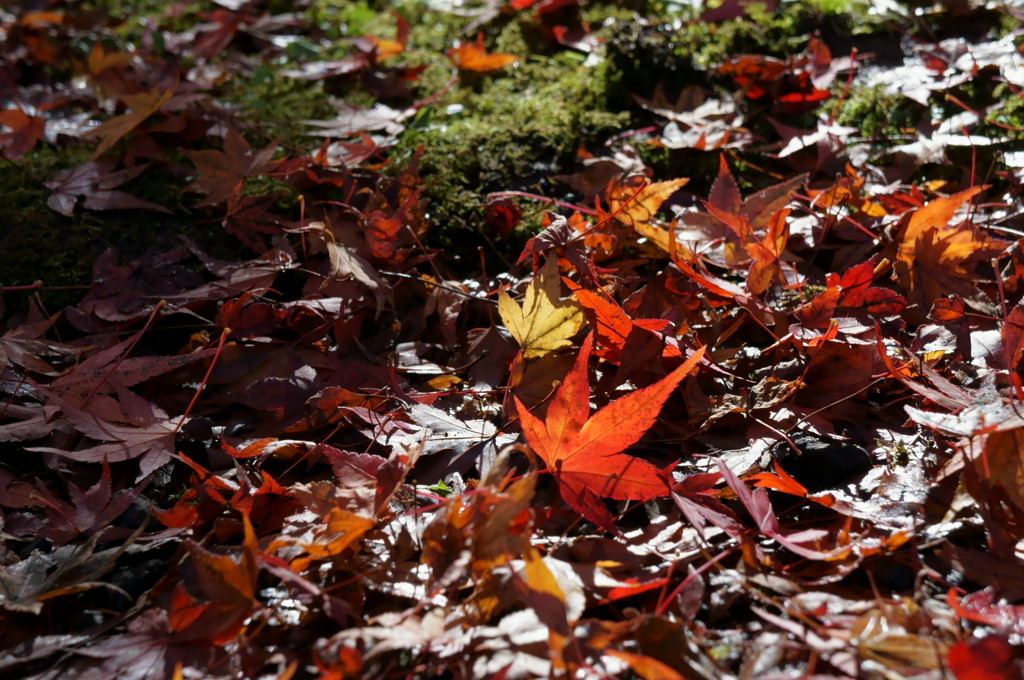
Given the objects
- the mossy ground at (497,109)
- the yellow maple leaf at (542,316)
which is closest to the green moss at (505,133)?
the mossy ground at (497,109)

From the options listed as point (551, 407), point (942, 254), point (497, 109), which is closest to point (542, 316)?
point (551, 407)

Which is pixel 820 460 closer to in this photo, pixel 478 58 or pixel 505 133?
pixel 505 133

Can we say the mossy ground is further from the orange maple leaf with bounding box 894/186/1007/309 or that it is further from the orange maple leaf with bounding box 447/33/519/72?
the orange maple leaf with bounding box 894/186/1007/309

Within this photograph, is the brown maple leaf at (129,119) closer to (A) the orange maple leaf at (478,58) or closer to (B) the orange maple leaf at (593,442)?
(A) the orange maple leaf at (478,58)

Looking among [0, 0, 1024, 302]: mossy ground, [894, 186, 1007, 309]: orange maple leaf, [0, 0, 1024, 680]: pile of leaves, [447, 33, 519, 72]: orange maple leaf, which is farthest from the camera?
[447, 33, 519, 72]: orange maple leaf

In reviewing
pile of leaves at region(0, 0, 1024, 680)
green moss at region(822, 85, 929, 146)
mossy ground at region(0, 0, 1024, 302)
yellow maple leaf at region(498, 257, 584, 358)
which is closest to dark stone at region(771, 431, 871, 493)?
pile of leaves at region(0, 0, 1024, 680)

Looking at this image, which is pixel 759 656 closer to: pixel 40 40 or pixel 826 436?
pixel 826 436

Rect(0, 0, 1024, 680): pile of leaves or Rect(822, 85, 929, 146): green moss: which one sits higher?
Rect(822, 85, 929, 146): green moss
